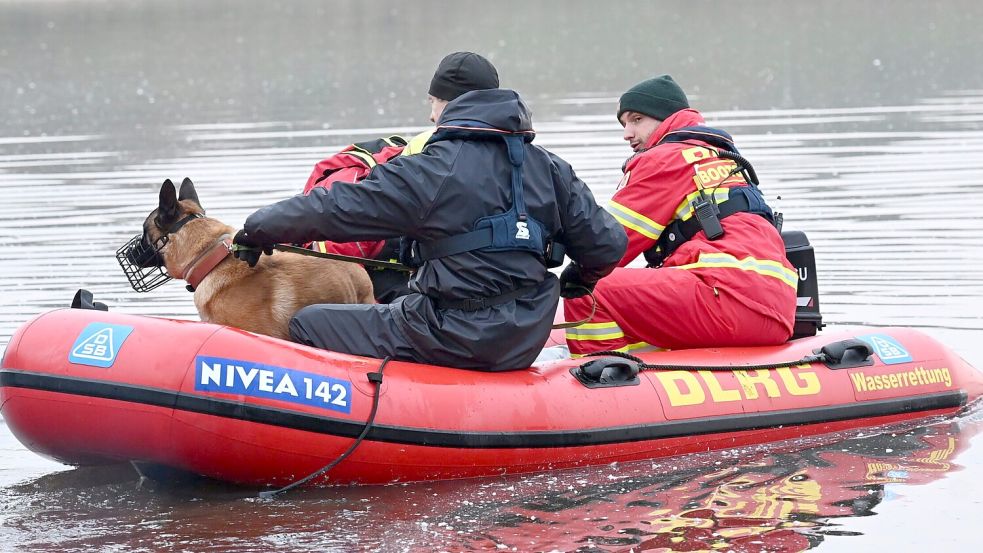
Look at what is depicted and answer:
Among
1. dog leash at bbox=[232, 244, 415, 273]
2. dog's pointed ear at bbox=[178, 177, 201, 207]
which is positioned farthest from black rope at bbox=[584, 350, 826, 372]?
dog's pointed ear at bbox=[178, 177, 201, 207]

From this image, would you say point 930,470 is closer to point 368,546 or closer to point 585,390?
point 585,390

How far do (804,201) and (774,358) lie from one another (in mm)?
6324

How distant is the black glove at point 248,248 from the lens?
5.23m

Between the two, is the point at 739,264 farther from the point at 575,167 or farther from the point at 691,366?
the point at 575,167

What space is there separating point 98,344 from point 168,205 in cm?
73

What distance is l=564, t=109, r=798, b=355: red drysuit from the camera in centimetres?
602

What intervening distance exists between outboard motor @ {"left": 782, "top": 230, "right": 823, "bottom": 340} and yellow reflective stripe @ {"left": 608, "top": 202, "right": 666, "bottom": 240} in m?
0.83

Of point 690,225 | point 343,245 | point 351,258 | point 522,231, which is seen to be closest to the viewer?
point 522,231

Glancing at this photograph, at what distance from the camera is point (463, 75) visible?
5.35m

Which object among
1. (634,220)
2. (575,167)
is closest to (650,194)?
(634,220)

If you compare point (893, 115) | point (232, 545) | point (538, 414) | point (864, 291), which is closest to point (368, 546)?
point (232, 545)

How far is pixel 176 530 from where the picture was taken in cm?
494

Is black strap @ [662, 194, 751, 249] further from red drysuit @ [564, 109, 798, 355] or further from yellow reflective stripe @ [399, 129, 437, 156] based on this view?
yellow reflective stripe @ [399, 129, 437, 156]

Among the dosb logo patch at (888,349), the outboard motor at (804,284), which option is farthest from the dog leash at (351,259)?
the dosb logo patch at (888,349)
